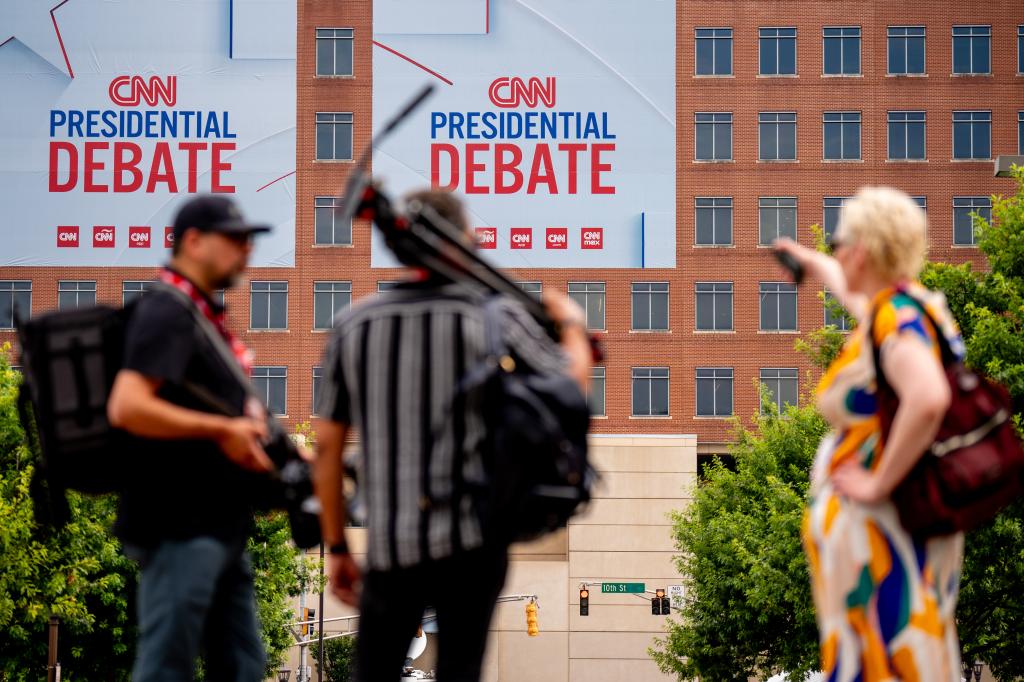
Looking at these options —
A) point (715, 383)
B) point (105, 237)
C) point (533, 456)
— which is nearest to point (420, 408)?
point (533, 456)

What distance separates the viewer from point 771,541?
33.2 metres

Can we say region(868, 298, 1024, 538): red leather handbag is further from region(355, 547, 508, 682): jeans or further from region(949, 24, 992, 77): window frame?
region(949, 24, 992, 77): window frame

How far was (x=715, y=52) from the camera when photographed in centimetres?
6631

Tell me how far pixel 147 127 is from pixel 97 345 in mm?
65046

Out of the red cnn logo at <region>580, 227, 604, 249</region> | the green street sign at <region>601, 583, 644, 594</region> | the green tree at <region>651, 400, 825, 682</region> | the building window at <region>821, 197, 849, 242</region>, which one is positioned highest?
the building window at <region>821, 197, 849, 242</region>

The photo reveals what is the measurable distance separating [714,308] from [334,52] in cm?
1903

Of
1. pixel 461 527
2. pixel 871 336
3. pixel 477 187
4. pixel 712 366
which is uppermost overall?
pixel 477 187

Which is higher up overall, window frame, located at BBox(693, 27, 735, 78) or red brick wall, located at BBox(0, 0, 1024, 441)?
window frame, located at BBox(693, 27, 735, 78)

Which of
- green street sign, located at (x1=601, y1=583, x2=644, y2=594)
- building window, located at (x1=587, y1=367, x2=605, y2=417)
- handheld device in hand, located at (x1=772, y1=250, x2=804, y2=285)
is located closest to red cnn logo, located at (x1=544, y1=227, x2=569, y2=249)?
building window, located at (x1=587, y1=367, x2=605, y2=417)

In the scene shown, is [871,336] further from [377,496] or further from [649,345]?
[649,345]

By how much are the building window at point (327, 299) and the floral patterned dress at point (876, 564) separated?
61.7 metres

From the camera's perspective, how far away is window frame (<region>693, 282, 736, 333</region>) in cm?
6488

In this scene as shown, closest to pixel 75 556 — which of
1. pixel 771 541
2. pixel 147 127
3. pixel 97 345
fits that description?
pixel 771 541

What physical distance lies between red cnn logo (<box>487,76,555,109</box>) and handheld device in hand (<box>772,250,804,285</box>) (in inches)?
2477
